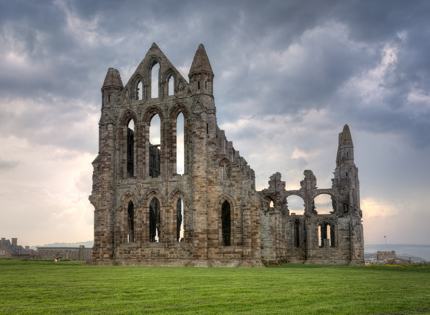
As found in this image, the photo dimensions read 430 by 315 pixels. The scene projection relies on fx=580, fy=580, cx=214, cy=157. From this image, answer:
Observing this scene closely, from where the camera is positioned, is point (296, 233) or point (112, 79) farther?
point (296, 233)

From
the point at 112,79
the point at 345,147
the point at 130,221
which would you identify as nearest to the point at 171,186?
the point at 130,221

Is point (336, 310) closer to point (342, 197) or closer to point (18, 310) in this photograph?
point (18, 310)

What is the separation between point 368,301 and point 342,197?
156 feet

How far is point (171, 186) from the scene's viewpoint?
4178 centimetres

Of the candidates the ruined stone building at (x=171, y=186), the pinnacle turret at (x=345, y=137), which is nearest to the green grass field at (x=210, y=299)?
the ruined stone building at (x=171, y=186)

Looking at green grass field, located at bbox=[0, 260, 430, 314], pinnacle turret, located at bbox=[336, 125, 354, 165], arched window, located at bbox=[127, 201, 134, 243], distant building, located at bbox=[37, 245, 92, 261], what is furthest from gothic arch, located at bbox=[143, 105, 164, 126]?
pinnacle turret, located at bbox=[336, 125, 354, 165]

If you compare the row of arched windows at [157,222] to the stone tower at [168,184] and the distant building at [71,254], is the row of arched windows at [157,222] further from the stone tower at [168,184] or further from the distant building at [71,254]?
the distant building at [71,254]

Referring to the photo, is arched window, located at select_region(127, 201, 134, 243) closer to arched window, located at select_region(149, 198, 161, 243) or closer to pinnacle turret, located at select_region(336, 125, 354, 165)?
arched window, located at select_region(149, 198, 161, 243)

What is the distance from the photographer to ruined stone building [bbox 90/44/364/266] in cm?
3994

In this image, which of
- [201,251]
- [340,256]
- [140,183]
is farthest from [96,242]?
[340,256]

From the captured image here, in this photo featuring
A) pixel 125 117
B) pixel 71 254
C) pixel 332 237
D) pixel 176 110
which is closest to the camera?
pixel 176 110

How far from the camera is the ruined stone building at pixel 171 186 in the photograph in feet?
131

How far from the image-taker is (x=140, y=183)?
141ft

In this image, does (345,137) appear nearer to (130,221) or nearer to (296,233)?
(296,233)
